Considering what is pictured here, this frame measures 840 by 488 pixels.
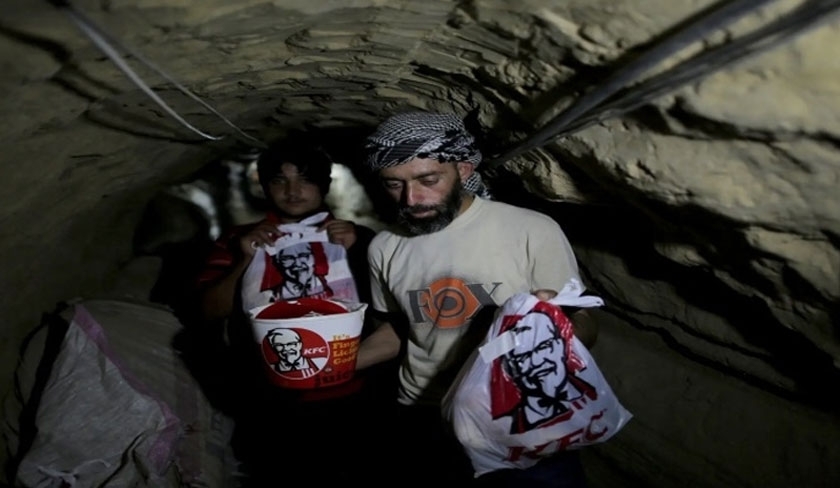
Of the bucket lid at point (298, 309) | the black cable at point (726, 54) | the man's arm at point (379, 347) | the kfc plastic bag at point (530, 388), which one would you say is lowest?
the man's arm at point (379, 347)

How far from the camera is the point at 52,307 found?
3.07 metres

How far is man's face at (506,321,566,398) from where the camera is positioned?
59.7 inches

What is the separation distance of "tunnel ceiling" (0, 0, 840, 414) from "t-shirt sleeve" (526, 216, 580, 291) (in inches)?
9.5

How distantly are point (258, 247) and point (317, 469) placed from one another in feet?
3.77

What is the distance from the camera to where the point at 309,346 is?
67.1 inches

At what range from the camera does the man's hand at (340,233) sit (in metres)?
2.46

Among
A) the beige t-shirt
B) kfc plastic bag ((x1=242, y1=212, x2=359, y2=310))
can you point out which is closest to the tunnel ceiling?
the beige t-shirt

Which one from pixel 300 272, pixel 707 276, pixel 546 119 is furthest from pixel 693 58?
pixel 300 272

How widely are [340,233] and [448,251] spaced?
68 centimetres


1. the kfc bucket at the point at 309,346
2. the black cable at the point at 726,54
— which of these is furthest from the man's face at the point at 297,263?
the black cable at the point at 726,54

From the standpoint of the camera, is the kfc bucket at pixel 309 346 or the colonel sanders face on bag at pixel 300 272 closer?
the kfc bucket at pixel 309 346

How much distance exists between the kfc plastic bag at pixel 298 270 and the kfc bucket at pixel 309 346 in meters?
0.56

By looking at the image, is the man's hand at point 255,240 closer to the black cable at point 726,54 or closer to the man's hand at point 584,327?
the man's hand at point 584,327

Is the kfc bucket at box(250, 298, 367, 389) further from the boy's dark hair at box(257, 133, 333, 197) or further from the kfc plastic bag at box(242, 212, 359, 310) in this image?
the boy's dark hair at box(257, 133, 333, 197)
